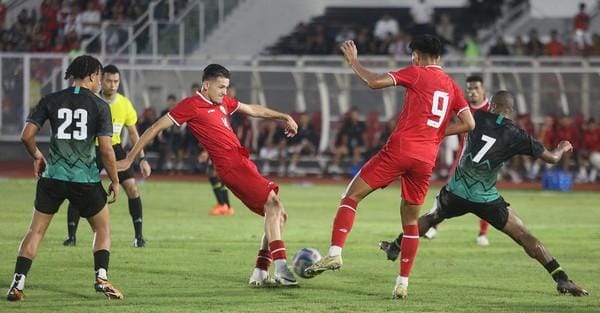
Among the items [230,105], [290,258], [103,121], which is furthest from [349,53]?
[290,258]

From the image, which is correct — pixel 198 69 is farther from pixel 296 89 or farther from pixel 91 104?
pixel 91 104

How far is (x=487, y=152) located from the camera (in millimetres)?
12898

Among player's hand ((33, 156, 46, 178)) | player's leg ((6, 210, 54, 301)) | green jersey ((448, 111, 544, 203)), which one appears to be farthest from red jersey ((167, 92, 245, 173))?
green jersey ((448, 111, 544, 203))

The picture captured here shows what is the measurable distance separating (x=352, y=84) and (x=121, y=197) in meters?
9.83

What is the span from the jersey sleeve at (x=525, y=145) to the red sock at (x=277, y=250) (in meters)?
2.48

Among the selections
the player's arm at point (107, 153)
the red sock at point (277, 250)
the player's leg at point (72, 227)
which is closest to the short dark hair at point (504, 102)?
the red sock at point (277, 250)

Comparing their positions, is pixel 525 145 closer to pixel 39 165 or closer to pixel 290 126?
pixel 290 126

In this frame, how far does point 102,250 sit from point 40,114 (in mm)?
1376

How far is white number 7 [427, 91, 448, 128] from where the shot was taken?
12.1 metres

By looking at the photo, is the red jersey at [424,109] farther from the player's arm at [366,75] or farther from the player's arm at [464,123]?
the player's arm at [366,75]

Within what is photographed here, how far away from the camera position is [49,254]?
616 inches

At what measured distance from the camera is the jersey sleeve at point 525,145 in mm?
12648

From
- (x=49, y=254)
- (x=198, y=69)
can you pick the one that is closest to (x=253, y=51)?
(x=198, y=69)

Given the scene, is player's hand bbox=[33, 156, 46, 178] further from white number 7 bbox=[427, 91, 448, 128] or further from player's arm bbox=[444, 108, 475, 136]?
player's arm bbox=[444, 108, 475, 136]
